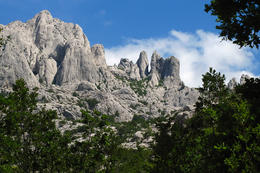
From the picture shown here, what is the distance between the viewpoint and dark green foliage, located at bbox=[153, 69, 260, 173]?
13711 mm

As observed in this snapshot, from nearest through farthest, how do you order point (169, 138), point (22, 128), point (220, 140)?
Answer: point (220, 140) < point (22, 128) < point (169, 138)

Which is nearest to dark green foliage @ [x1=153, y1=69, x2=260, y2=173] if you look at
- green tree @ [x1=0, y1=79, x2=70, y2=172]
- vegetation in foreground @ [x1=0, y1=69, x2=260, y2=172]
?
vegetation in foreground @ [x1=0, y1=69, x2=260, y2=172]

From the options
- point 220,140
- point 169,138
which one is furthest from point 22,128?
point 220,140

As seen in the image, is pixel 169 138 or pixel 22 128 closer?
pixel 22 128

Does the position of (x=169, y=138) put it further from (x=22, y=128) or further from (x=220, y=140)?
(x=22, y=128)

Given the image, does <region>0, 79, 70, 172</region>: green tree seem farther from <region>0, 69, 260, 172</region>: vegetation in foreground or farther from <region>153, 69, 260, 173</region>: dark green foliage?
<region>153, 69, 260, 173</region>: dark green foliage

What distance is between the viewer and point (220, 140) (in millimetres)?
16281

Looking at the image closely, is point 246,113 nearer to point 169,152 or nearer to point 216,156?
point 216,156

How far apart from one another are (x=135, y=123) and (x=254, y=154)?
557 ft

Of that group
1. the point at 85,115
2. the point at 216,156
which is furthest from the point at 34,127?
the point at 216,156

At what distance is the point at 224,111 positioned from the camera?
18.0 m

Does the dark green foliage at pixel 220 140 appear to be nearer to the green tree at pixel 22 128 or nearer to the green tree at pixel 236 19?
the green tree at pixel 236 19

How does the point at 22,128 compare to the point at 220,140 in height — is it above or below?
above

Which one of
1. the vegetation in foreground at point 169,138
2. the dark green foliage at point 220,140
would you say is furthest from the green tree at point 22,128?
the dark green foliage at point 220,140
